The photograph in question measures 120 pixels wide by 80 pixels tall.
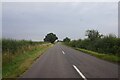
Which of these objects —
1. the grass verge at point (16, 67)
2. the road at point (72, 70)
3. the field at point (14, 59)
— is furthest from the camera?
the field at point (14, 59)

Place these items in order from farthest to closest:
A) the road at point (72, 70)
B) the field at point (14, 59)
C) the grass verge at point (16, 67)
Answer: the field at point (14, 59)
the grass verge at point (16, 67)
the road at point (72, 70)

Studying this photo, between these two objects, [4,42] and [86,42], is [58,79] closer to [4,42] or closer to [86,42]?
[4,42]

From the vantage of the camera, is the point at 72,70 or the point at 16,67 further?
the point at 16,67

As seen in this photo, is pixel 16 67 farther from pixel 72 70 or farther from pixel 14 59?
pixel 14 59

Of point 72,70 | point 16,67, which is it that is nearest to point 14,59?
point 16,67

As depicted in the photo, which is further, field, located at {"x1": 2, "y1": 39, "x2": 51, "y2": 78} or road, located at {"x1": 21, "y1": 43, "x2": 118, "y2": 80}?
field, located at {"x1": 2, "y1": 39, "x2": 51, "y2": 78}

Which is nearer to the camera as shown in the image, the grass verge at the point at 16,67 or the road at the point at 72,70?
the road at the point at 72,70

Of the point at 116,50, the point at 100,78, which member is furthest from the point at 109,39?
the point at 100,78

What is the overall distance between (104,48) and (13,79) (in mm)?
32755

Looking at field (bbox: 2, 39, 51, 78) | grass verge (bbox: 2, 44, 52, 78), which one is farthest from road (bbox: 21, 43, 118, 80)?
field (bbox: 2, 39, 51, 78)

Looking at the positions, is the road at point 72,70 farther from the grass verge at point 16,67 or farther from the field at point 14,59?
the field at point 14,59

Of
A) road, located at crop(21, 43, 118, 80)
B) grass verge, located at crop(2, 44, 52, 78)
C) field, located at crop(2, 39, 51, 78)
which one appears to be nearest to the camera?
road, located at crop(21, 43, 118, 80)

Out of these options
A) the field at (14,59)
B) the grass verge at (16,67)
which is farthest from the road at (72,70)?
the field at (14,59)

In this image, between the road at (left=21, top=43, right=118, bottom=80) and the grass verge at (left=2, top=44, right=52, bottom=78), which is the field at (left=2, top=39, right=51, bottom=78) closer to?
the grass verge at (left=2, top=44, right=52, bottom=78)
